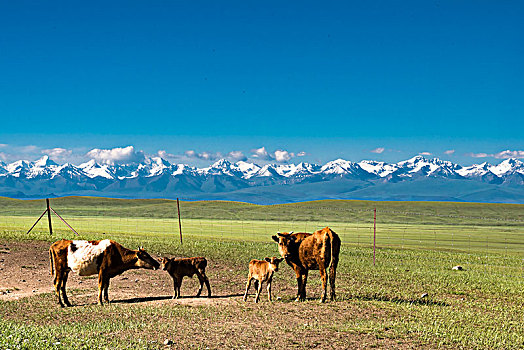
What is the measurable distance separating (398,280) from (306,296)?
6.27 m

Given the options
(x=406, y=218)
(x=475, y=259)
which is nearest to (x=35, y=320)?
(x=475, y=259)

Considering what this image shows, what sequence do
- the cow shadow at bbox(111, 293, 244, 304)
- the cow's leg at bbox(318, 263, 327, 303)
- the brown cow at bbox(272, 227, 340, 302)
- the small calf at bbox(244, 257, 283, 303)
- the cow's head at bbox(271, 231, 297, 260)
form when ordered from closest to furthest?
the cow's leg at bbox(318, 263, 327, 303), the small calf at bbox(244, 257, 283, 303), the cow shadow at bbox(111, 293, 244, 304), the brown cow at bbox(272, 227, 340, 302), the cow's head at bbox(271, 231, 297, 260)

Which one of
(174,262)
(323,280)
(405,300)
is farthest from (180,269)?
(405,300)

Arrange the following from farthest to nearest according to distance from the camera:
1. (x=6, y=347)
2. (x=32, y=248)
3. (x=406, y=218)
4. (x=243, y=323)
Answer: (x=406, y=218), (x=32, y=248), (x=243, y=323), (x=6, y=347)

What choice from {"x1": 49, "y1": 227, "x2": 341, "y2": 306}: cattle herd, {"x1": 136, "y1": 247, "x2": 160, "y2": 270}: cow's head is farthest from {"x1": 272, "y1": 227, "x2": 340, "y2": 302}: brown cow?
{"x1": 136, "y1": 247, "x2": 160, "y2": 270}: cow's head

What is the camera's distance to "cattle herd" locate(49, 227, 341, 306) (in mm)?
15297

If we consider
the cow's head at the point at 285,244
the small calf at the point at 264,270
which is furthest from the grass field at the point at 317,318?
the cow's head at the point at 285,244

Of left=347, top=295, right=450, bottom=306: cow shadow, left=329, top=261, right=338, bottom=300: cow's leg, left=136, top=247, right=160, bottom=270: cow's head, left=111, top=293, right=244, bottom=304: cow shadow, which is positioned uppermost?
left=136, top=247, right=160, bottom=270: cow's head

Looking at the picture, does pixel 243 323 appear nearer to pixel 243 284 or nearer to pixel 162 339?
pixel 162 339

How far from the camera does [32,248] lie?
27578 mm

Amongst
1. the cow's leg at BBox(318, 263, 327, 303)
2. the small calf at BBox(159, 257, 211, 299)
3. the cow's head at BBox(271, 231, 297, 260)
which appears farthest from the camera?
the cow's head at BBox(271, 231, 297, 260)

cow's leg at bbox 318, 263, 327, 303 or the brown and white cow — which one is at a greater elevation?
the brown and white cow

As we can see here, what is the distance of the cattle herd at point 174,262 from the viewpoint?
50.2ft

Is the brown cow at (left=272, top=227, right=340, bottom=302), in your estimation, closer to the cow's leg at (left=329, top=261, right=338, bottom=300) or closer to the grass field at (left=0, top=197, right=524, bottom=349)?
the cow's leg at (left=329, top=261, right=338, bottom=300)
